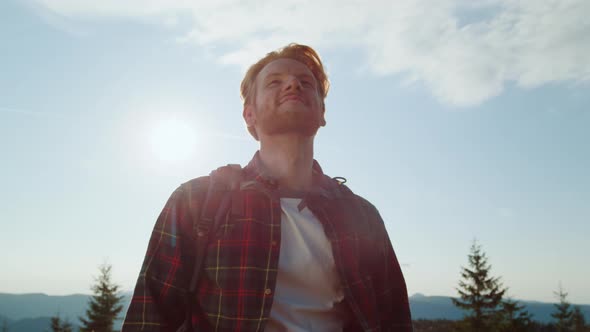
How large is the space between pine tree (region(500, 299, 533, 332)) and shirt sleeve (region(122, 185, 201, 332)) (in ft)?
116

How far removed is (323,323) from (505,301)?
3905 cm

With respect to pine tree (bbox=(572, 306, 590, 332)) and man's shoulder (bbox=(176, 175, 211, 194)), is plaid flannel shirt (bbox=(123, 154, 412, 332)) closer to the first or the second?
man's shoulder (bbox=(176, 175, 211, 194))

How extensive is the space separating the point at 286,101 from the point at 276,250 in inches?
54.0

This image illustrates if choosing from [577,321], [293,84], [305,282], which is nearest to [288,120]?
[293,84]

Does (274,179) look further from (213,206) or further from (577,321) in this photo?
(577,321)

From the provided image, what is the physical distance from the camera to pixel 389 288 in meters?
3.55

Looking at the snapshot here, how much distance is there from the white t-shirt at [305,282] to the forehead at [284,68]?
1384 mm

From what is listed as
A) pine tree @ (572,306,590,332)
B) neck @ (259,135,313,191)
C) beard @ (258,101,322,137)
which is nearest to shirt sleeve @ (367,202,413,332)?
neck @ (259,135,313,191)

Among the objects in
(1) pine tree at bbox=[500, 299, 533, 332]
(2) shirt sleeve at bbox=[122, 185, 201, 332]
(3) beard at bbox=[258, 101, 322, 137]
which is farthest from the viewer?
(1) pine tree at bbox=[500, 299, 533, 332]

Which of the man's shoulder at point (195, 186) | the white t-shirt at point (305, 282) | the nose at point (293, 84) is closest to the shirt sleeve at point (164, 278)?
the man's shoulder at point (195, 186)

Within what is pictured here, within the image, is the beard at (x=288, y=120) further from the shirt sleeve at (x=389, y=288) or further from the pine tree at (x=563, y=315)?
the pine tree at (x=563, y=315)

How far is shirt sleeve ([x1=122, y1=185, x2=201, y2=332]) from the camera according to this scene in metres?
2.63

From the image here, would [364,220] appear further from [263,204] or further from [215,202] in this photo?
[215,202]

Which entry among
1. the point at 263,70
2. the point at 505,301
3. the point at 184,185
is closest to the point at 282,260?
the point at 184,185
